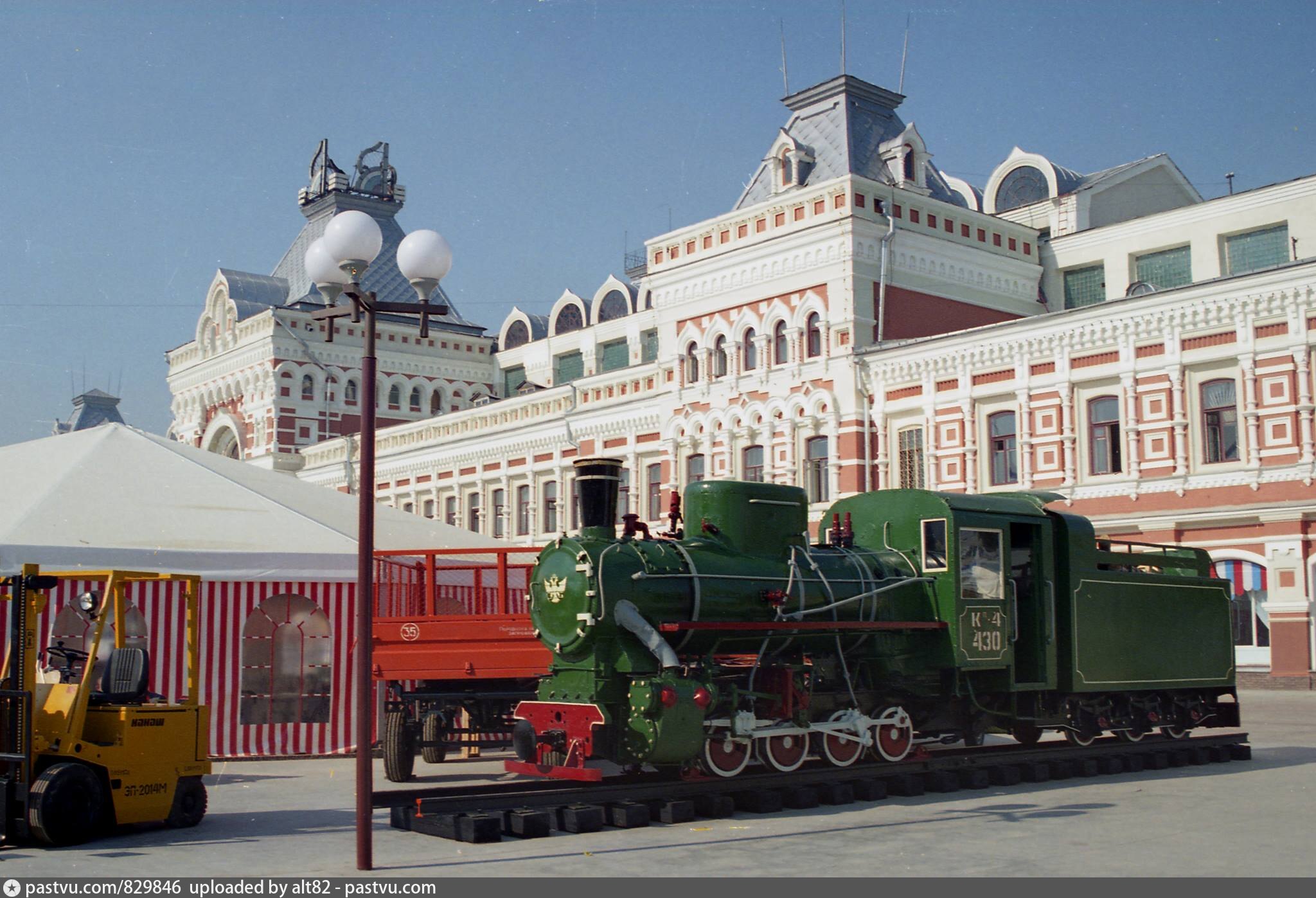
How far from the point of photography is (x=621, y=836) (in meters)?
10.3

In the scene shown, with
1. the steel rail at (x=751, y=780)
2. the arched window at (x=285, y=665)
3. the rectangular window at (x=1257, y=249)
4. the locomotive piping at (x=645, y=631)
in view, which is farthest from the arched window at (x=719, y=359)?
the locomotive piping at (x=645, y=631)

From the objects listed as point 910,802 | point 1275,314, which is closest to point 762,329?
point 1275,314

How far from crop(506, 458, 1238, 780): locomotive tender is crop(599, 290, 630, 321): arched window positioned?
3625cm

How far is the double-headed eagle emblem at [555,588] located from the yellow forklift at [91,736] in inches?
120

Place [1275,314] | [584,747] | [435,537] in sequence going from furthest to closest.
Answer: [1275,314] → [435,537] → [584,747]

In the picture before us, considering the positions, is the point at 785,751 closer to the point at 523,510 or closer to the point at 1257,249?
the point at 1257,249

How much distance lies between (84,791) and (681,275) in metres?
28.2

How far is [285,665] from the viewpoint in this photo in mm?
17828

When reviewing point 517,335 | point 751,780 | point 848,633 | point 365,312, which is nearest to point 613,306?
point 517,335

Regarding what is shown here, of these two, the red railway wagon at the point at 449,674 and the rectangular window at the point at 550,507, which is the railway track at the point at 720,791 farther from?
the rectangular window at the point at 550,507

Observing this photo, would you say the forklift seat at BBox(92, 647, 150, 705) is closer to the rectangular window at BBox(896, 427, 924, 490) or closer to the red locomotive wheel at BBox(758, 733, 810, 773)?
the red locomotive wheel at BBox(758, 733, 810, 773)

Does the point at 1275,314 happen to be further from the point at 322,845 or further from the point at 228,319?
the point at 228,319

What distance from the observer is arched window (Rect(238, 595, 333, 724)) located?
58.3 feet

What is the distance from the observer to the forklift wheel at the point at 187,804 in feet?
36.0
